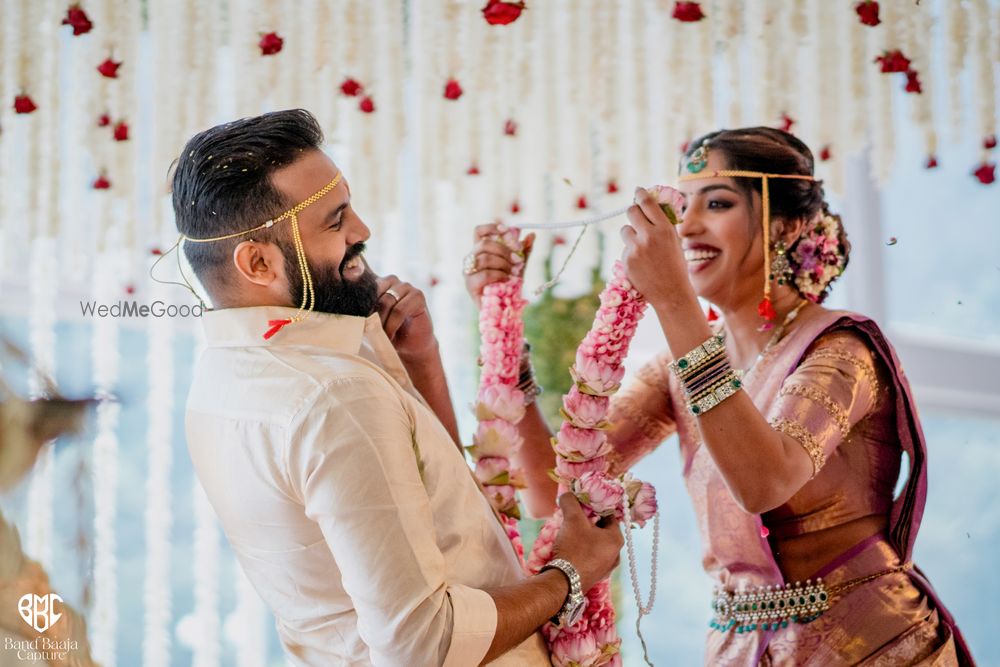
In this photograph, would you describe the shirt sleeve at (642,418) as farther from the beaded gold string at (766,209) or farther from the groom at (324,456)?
the groom at (324,456)

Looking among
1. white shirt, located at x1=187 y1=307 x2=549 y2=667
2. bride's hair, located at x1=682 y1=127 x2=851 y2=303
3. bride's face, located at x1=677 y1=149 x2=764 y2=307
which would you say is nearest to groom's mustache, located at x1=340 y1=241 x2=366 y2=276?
white shirt, located at x1=187 y1=307 x2=549 y2=667

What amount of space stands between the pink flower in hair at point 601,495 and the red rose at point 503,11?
203 cm

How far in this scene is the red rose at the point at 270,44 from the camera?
3.77 metres

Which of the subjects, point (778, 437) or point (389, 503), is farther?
point (778, 437)

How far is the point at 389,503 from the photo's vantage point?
1694mm

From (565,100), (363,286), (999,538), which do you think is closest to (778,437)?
(363,286)

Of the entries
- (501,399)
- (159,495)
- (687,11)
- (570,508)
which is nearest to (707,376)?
(570,508)

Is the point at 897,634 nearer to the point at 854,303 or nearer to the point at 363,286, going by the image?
the point at 363,286

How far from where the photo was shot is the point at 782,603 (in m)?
2.41

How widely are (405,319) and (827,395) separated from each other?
35.5 inches

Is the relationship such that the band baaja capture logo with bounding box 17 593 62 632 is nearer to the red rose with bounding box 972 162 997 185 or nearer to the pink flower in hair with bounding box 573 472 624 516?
the pink flower in hair with bounding box 573 472 624 516

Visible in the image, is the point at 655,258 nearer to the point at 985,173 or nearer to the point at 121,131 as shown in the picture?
the point at 121,131

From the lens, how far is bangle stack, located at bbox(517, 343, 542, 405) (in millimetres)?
2666

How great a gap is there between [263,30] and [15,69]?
841 millimetres
